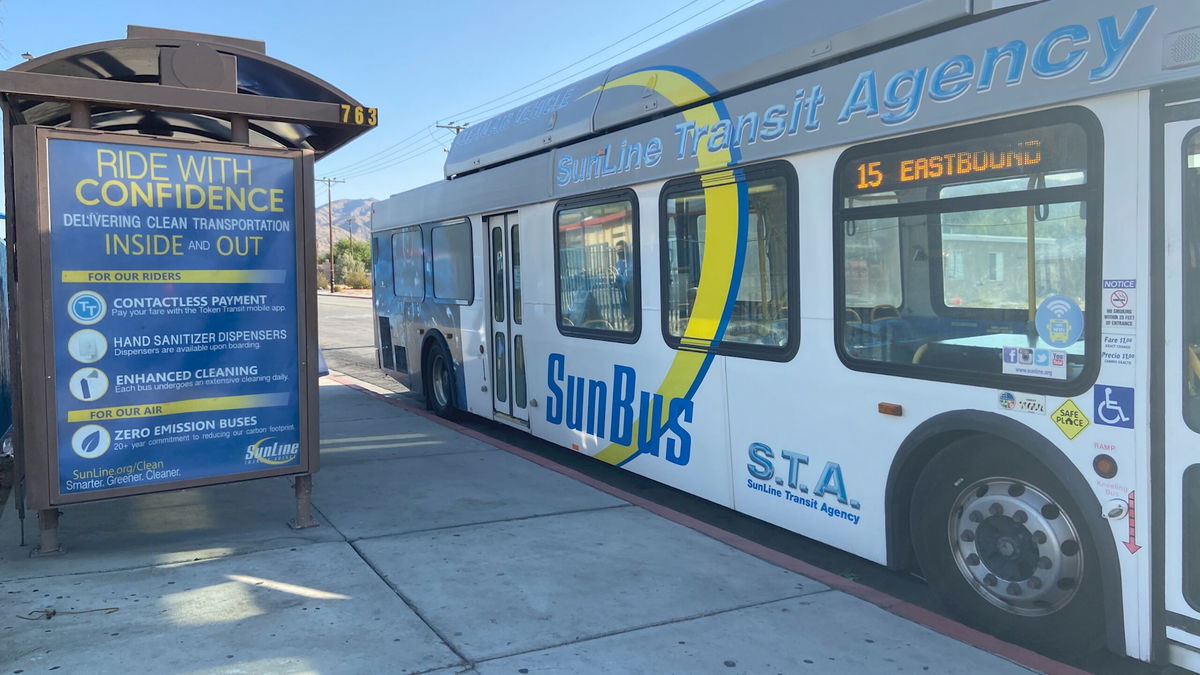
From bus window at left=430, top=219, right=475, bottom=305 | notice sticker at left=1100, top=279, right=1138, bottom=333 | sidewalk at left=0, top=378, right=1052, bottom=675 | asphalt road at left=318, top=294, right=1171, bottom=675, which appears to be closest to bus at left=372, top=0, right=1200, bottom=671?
notice sticker at left=1100, top=279, right=1138, bottom=333

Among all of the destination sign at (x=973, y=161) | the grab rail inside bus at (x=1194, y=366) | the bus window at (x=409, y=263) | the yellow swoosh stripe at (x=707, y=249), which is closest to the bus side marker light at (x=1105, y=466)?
the grab rail inside bus at (x=1194, y=366)

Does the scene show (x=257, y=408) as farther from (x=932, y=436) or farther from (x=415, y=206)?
(x=415, y=206)

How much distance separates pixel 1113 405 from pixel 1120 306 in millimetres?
404

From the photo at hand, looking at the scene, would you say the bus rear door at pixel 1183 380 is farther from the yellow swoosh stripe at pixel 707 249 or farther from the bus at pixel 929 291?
the yellow swoosh stripe at pixel 707 249

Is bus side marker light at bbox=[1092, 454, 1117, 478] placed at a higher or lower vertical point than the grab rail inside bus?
lower

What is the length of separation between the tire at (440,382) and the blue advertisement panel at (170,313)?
4514mm

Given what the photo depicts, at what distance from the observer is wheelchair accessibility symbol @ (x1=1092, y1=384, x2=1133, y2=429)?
3535 mm

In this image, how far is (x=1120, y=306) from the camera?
357cm

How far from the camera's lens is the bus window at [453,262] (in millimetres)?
9531

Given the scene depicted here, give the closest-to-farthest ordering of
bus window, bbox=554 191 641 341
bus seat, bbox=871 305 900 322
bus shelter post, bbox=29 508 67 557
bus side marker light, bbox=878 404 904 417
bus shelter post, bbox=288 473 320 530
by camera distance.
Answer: bus side marker light, bbox=878 404 904 417
bus seat, bbox=871 305 900 322
bus shelter post, bbox=29 508 67 557
bus shelter post, bbox=288 473 320 530
bus window, bbox=554 191 641 341

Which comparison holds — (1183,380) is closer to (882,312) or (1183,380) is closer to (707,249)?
(882,312)

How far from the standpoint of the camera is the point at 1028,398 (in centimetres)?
390

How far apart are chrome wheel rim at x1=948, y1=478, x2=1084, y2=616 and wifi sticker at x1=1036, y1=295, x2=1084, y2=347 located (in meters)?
0.69

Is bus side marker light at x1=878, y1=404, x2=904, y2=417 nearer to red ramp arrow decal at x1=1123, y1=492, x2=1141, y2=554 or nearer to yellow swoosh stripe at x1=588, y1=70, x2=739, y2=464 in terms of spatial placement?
red ramp arrow decal at x1=1123, y1=492, x2=1141, y2=554
